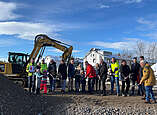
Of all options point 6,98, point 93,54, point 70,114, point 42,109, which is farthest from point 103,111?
point 93,54

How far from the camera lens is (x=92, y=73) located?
34.2ft

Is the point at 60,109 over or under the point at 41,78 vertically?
under

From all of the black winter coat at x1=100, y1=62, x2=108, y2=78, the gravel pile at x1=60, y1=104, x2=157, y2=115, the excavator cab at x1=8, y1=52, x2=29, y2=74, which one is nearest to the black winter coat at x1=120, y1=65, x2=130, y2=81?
the black winter coat at x1=100, y1=62, x2=108, y2=78

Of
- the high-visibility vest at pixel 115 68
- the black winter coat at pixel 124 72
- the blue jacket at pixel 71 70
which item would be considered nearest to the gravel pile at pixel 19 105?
the blue jacket at pixel 71 70

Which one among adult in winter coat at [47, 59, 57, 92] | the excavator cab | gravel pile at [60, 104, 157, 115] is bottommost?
gravel pile at [60, 104, 157, 115]

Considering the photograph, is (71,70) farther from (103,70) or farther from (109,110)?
(109,110)

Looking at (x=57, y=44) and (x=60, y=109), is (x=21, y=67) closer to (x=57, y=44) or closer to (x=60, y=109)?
(x=57, y=44)

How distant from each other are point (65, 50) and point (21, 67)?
11.7 feet

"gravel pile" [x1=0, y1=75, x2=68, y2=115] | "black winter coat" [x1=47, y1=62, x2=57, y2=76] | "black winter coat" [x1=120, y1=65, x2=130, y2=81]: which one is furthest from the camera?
"black winter coat" [x1=47, y1=62, x2=57, y2=76]

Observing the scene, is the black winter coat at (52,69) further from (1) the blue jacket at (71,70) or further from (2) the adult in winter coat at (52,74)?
(1) the blue jacket at (71,70)

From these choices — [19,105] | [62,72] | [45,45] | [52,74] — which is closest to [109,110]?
[19,105]

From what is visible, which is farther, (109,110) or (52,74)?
(52,74)

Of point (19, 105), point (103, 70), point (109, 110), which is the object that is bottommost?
point (109, 110)

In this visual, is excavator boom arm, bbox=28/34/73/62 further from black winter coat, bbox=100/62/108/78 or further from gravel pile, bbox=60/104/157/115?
gravel pile, bbox=60/104/157/115
